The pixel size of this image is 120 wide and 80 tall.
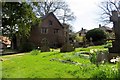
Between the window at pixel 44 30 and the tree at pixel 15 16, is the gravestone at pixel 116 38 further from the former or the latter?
the window at pixel 44 30

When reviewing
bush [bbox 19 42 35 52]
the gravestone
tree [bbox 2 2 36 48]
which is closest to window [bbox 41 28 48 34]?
bush [bbox 19 42 35 52]

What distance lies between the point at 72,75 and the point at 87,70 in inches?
34.3

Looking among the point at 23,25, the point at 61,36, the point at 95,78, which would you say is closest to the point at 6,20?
the point at 23,25

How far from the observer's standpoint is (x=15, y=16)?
671 inches

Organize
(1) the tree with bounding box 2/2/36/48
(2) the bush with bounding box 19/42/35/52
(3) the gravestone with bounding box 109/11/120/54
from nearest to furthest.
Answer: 1. (1) the tree with bounding box 2/2/36/48
2. (3) the gravestone with bounding box 109/11/120/54
3. (2) the bush with bounding box 19/42/35/52

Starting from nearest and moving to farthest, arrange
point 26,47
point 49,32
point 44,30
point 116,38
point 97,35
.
Result: point 116,38 < point 26,47 < point 97,35 < point 44,30 < point 49,32

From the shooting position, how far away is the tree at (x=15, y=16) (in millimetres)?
16259

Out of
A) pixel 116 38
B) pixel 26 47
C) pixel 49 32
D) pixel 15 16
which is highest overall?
pixel 49 32

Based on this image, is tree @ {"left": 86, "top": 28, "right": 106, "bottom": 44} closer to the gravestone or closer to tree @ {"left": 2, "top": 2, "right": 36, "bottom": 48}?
the gravestone

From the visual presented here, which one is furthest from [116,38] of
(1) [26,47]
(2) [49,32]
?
(2) [49,32]

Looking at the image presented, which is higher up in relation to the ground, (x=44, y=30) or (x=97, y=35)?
(x=44, y=30)

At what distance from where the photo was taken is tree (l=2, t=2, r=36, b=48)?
16259 mm

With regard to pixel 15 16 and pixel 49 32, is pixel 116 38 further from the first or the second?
pixel 49 32

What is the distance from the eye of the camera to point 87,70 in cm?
1062
